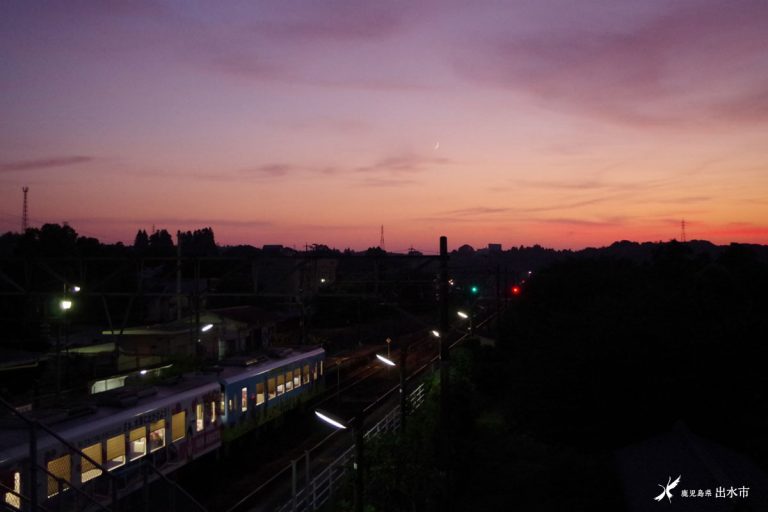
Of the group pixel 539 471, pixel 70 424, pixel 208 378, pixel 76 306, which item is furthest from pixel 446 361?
pixel 76 306

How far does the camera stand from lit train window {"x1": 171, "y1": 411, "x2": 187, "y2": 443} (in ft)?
51.8

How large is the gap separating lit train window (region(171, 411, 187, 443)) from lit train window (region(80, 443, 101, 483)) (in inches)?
106

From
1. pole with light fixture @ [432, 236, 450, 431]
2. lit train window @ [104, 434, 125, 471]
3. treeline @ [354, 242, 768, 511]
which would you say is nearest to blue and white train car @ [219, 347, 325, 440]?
lit train window @ [104, 434, 125, 471]

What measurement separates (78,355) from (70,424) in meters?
20.1

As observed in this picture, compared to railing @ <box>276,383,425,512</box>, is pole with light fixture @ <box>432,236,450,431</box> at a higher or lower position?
higher

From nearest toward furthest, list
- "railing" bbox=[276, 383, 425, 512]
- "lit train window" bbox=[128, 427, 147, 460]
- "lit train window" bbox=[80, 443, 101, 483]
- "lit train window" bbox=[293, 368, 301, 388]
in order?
"railing" bbox=[276, 383, 425, 512], "lit train window" bbox=[80, 443, 101, 483], "lit train window" bbox=[128, 427, 147, 460], "lit train window" bbox=[293, 368, 301, 388]

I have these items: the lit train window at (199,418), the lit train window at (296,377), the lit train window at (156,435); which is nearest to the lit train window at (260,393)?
the lit train window at (296,377)

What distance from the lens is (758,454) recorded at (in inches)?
564

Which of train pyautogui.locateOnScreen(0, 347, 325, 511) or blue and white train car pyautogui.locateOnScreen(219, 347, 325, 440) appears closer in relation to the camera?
train pyautogui.locateOnScreen(0, 347, 325, 511)

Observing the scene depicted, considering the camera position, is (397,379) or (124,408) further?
(397,379)

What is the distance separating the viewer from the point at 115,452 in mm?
13703

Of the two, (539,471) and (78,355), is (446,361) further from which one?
(78,355)

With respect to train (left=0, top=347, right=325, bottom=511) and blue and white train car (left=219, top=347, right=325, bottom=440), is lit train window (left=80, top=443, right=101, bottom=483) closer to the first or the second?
train (left=0, top=347, right=325, bottom=511)

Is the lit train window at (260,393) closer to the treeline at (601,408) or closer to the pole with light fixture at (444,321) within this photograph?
the treeline at (601,408)
